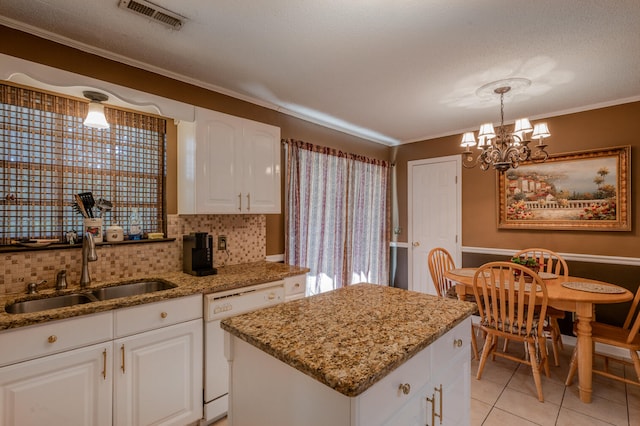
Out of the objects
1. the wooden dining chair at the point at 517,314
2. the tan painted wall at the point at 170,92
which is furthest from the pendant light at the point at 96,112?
the wooden dining chair at the point at 517,314

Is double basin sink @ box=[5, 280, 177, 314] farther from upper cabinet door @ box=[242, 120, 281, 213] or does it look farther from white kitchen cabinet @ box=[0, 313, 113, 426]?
upper cabinet door @ box=[242, 120, 281, 213]

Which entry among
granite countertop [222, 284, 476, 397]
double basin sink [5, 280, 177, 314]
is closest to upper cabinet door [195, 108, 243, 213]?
double basin sink [5, 280, 177, 314]

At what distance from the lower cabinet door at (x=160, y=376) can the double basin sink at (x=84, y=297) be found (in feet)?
1.20

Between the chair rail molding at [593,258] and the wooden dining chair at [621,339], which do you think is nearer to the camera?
the wooden dining chair at [621,339]

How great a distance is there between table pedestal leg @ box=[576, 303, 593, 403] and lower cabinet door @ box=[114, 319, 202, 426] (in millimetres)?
2700

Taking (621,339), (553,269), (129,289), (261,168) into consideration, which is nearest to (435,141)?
(553,269)

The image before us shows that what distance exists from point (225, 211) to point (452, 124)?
2876 millimetres

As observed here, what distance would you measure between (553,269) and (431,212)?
149 centimetres

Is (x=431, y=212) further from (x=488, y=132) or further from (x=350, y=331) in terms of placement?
(x=350, y=331)

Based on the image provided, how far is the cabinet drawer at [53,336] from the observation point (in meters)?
1.36

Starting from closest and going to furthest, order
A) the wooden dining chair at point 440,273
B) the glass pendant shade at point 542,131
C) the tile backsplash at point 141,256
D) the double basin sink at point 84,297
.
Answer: the double basin sink at point 84,297, the tile backsplash at point 141,256, the glass pendant shade at point 542,131, the wooden dining chair at point 440,273

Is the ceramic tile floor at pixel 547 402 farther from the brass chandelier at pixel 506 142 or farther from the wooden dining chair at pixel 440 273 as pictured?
the brass chandelier at pixel 506 142

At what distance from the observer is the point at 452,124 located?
3746mm

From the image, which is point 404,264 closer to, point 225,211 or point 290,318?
point 225,211
